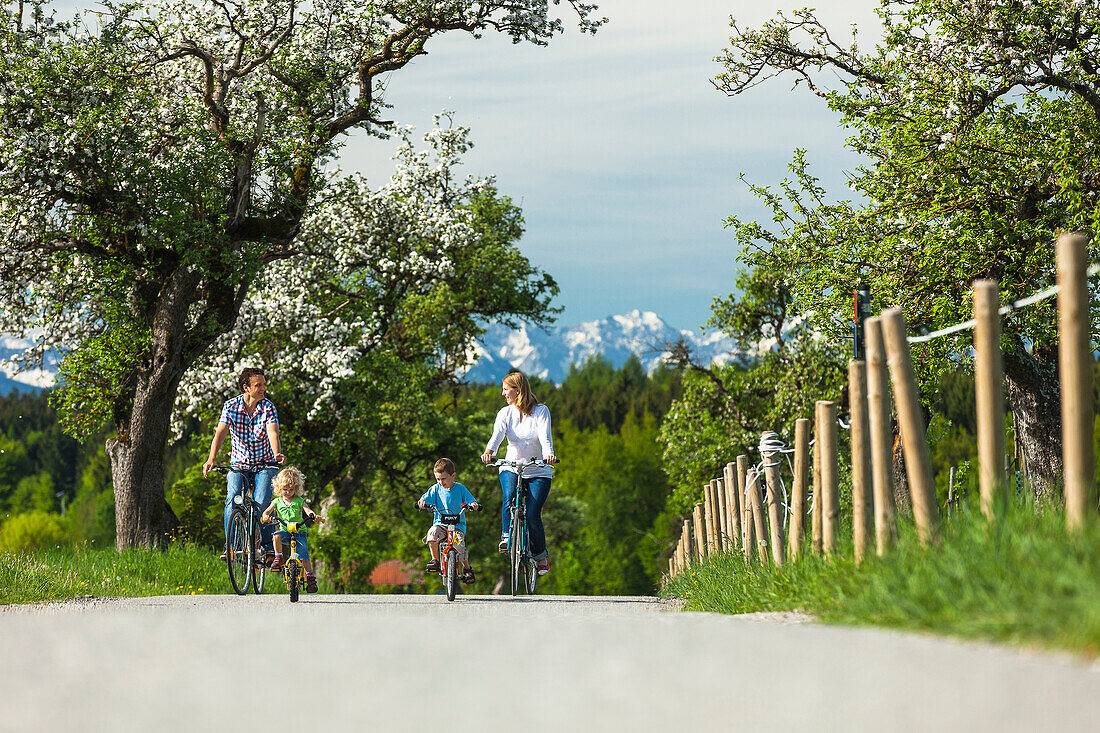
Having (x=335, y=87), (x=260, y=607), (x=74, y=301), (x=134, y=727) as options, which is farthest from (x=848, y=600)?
(x=74, y=301)

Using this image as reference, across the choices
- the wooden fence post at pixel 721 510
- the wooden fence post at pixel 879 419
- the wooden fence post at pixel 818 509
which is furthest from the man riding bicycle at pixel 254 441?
the wooden fence post at pixel 879 419

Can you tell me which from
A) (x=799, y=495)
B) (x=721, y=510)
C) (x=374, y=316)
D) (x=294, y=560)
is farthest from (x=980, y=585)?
(x=374, y=316)

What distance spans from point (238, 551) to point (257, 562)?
0.21m

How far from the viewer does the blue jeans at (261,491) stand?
11.0 m

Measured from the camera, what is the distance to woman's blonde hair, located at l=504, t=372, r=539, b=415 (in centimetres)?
1132

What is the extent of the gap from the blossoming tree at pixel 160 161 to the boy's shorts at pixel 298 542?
7261 mm

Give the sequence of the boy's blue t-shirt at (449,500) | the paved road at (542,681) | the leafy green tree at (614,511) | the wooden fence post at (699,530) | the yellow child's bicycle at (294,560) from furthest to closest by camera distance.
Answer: the leafy green tree at (614,511), the wooden fence post at (699,530), the boy's blue t-shirt at (449,500), the yellow child's bicycle at (294,560), the paved road at (542,681)

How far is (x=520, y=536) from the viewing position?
1144 cm

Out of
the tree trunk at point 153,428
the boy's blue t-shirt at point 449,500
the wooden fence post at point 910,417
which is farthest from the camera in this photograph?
the tree trunk at point 153,428

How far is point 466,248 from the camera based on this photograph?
32719mm

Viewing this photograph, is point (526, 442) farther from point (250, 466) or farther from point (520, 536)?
point (250, 466)

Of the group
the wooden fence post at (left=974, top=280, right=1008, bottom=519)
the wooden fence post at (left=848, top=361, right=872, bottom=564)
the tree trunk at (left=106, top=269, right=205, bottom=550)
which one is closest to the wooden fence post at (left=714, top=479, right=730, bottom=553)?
the wooden fence post at (left=848, top=361, right=872, bottom=564)

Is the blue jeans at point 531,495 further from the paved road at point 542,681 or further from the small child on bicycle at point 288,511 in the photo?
the paved road at point 542,681

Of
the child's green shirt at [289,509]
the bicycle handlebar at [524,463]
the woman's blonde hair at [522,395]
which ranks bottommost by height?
the child's green shirt at [289,509]
